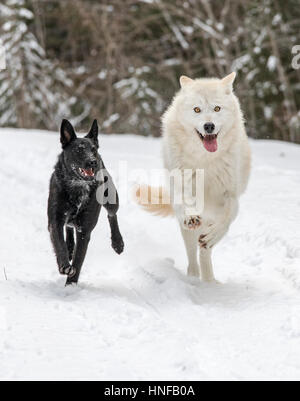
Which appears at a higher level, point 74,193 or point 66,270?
point 74,193

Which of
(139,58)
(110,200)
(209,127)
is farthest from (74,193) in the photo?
(139,58)

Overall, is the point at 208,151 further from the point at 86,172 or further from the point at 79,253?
the point at 79,253

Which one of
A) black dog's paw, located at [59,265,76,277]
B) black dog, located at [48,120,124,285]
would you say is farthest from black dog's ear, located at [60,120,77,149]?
black dog's paw, located at [59,265,76,277]

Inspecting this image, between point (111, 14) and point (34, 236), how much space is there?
14.2m

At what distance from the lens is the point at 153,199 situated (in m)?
6.02

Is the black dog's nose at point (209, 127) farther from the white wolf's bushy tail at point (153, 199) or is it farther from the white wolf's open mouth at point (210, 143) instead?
the white wolf's bushy tail at point (153, 199)

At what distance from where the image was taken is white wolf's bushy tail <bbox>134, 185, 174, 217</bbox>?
600cm

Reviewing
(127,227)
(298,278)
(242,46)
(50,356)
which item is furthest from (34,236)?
(242,46)

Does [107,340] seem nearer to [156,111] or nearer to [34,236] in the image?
[34,236]

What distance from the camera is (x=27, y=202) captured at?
8.34 metres

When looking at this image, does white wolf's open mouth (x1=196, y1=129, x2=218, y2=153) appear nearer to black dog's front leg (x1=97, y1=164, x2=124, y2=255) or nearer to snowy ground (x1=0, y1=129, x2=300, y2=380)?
black dog's front leg (x1=97, y1=164, x2=124, y2=255)

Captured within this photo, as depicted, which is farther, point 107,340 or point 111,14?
point 111,14

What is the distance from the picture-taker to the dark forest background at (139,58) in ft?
51.6

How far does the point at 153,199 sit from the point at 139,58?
1470 centimetres
